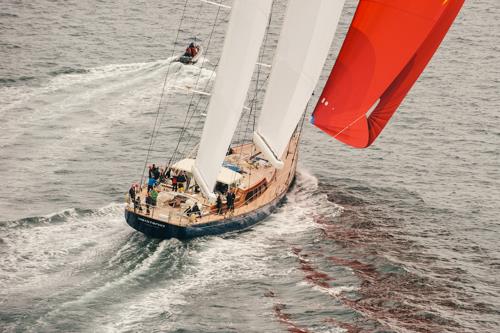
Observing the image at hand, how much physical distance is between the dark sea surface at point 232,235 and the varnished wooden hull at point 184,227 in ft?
1.65

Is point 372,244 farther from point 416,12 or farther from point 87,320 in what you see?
point 87,320

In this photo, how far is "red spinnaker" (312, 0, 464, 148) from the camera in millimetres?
47844

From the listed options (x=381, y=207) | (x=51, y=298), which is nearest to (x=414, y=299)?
(x=381, y=207)

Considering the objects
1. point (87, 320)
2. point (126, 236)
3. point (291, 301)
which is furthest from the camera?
point (126, 236)

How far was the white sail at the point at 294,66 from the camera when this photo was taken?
159ft

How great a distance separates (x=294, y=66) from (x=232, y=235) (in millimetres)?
9939

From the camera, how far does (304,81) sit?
50.0 m

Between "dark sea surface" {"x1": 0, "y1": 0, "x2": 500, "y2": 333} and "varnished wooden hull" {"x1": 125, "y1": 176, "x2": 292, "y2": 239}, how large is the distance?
50cm

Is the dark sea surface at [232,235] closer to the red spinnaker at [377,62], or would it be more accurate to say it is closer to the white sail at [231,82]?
the white sail at [231,82]

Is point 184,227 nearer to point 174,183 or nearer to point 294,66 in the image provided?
point 174,183

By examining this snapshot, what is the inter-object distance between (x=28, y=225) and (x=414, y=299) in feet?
65.8

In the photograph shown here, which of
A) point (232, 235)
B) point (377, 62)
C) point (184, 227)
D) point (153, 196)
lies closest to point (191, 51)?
point (232, 235)

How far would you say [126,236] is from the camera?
1992 inches

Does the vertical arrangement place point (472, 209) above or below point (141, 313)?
above
